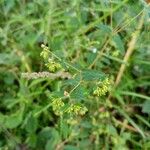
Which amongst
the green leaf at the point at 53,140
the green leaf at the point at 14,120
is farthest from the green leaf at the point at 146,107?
the green leaf at the point at 14,120

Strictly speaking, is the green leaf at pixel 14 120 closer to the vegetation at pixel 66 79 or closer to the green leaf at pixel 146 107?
the vegetation at pixel 66 79

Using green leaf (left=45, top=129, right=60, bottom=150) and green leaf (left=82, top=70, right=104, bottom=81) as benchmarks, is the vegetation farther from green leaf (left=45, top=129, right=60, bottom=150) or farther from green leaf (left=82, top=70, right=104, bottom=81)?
green leaf (left=82, top=70, right=104, bottom=81)

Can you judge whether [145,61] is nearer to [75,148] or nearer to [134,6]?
[75,148]

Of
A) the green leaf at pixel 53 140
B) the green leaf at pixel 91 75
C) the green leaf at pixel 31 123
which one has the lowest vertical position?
the green leaf at pixel 53 140

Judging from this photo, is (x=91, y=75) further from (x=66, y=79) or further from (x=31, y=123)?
(x=31, y=123)

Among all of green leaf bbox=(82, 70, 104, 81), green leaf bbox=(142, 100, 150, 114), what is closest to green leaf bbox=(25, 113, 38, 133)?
green leaf bbox=(142, 100, 150, 114)

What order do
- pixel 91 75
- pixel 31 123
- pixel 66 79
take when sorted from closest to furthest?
1. pixel 91 75
2. pixel 66 79
3. pixel 31 123

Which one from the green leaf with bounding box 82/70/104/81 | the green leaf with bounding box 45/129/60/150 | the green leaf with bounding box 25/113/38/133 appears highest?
the green leaf with bounding box 82/70/104/81

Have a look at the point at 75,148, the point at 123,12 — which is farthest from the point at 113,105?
the point at 123,12

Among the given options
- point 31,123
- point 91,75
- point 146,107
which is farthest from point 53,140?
point 91,75
